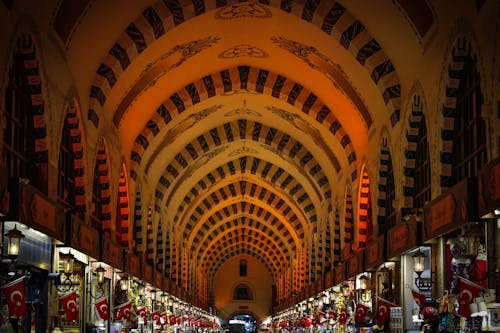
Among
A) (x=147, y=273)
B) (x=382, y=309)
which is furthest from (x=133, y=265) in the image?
(x=382, y=309)

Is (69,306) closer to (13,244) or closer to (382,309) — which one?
(13,244)

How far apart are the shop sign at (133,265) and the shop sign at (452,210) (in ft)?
34.1

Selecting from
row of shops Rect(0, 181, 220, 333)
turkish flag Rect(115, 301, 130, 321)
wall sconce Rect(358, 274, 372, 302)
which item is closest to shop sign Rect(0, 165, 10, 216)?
row of shops Rect(0, 181, 220, 333)

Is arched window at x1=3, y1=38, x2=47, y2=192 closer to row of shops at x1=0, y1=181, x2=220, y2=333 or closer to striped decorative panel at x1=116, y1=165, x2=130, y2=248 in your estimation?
row of shops at x1=0, y1=181, x2=220, y2=333

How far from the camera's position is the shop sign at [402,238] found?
15318mm

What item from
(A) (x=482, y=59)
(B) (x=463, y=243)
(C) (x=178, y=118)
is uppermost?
(C) (x=178, y=118)

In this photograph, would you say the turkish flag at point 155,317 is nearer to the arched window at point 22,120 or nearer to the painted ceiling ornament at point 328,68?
the painted ceiling ornament at point 328,68

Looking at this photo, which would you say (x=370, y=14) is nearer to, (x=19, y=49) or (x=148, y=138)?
(x=19, y=49)

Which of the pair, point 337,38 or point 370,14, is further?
point 337,38

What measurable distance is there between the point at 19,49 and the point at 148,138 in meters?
10.2

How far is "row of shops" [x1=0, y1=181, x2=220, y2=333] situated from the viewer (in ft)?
39.5

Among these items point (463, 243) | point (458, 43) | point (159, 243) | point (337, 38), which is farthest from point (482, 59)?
point (159, 243)

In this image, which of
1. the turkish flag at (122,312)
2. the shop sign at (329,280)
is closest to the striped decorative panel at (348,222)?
the shop sign at (329,280)

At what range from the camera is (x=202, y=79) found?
23000 millimetres
